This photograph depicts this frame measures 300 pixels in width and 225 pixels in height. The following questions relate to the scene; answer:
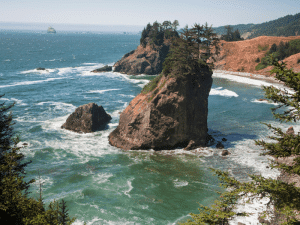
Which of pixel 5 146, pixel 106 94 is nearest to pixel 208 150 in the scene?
pixel 5 146

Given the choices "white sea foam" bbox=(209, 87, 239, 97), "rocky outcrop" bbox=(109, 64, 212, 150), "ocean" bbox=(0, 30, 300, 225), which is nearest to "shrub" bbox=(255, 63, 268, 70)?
"white sea foam" bbox=(209, 87, 239, 97)

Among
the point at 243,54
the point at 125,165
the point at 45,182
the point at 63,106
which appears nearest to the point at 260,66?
the point at 243,54

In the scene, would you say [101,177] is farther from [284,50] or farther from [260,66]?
[284,50]

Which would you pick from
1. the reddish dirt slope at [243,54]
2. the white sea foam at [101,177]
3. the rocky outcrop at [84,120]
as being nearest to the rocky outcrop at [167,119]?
the white sea foam at [101,177]

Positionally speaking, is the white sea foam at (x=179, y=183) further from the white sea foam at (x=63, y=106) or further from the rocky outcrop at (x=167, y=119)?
the white sea foam at (x=63, y=106)

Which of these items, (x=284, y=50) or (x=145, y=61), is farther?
(x=145, y=61)

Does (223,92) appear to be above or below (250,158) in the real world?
above

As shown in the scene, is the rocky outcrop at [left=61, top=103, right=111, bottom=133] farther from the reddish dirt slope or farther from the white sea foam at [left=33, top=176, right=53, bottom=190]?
the reddish dirt slope

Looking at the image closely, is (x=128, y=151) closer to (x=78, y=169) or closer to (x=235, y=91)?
(x=78, y=169)
